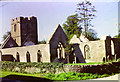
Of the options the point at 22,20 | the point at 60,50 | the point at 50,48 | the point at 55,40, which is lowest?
the point at 60,50

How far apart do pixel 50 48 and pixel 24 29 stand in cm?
343

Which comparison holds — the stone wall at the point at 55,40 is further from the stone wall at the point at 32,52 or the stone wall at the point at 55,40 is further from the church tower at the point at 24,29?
the church tower at the point at 24,29

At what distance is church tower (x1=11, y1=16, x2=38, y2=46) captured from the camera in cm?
1588

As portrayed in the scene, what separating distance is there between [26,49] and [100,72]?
689cm

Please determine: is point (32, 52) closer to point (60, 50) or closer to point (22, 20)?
point (60, 50)

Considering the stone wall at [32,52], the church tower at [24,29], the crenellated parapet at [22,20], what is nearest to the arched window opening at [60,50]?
the stone wall at [32,52]

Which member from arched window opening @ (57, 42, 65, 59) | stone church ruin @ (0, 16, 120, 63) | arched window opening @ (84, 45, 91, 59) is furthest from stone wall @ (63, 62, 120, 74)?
arched window opening @ (84, 45, 91, 59)

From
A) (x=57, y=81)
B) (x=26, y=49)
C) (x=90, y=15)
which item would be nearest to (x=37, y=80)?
(x=57, y=81)

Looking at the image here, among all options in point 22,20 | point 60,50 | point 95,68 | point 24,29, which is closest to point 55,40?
point 60,50

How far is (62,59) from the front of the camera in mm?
15367

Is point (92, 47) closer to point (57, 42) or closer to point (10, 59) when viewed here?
point (57, 42)

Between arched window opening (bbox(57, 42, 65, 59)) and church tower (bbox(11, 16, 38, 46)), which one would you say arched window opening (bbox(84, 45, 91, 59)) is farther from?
church tower (bbox(11, 16, 38, 46))

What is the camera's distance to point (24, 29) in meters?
16.3

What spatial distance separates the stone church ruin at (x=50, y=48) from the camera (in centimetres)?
1486
